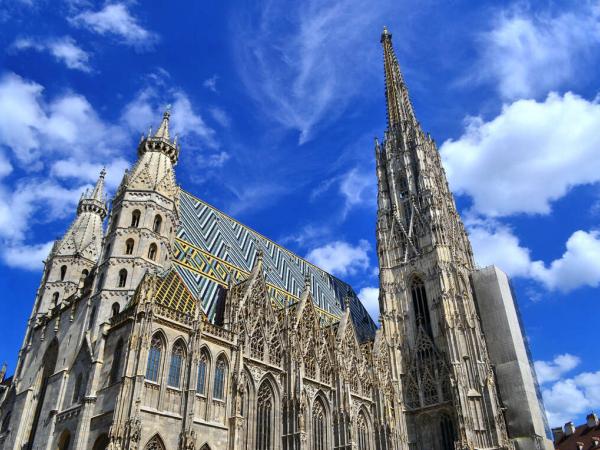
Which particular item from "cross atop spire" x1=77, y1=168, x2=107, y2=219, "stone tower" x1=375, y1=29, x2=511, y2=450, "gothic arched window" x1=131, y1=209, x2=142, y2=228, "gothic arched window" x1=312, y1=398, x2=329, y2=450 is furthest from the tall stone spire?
"stone tower" x1=375, y1=29, x2=511, y2=450

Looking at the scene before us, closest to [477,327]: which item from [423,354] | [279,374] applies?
[423,354]

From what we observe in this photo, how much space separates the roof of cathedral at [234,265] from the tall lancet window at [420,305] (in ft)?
17.2

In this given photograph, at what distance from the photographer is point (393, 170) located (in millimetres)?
57406

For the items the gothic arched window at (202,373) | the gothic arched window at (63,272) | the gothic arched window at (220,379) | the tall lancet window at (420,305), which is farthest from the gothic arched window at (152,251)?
the tall lancet window at (420,305)

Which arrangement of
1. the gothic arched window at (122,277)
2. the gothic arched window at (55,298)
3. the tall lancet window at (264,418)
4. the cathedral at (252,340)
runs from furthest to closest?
the gothic arched window at (55,298)
the tall lancet window at (264,418)
the gothic arched window at (122,277)
the cathedral at (252,340)

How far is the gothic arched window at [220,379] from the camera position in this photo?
28.4 metres

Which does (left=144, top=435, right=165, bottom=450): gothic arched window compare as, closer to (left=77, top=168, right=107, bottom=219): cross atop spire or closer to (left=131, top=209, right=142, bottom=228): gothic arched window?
(left=131, top=209, right=142, bottom=228): gothic arched window

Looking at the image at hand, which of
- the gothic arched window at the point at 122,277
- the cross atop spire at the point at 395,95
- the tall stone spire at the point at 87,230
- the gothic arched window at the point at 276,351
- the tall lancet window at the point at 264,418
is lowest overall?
the tall lancet window at the point at 264,418

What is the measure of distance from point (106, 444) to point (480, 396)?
2843 cm

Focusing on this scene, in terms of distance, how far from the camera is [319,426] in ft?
117

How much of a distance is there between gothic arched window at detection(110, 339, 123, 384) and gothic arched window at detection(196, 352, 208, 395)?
13.7 ft

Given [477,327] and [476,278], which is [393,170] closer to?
[476,278]

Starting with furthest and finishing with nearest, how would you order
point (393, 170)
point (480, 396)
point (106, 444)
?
point (393, 170) < point (480, 396) < point (106, 444)

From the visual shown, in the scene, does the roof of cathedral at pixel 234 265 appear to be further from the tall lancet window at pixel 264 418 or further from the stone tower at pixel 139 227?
the tall lancet window at pixel 264 418
